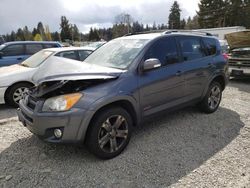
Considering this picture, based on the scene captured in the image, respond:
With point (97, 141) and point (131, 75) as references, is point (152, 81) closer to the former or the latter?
point (131, 75)

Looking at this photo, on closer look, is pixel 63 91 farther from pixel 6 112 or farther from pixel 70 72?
pixel 6 112

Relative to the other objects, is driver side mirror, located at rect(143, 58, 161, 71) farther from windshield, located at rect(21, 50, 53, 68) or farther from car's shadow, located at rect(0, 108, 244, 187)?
windshield, located at rect(21, 50, 53, 68)

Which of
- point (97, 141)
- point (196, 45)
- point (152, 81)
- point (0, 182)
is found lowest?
point (0, 182)

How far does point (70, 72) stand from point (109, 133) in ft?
3.28

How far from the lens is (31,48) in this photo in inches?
334

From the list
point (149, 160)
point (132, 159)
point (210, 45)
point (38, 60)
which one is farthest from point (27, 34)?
point (149, 160)

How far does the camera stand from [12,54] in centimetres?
828

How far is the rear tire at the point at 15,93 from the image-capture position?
18.1ft

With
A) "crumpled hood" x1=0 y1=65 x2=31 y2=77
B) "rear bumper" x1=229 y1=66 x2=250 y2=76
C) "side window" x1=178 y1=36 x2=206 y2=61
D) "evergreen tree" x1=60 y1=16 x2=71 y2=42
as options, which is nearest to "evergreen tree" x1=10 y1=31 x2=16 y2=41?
"evergreen tree" x1=60 y1=16 x2=71 y2=42

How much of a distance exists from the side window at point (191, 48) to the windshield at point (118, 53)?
0.87m

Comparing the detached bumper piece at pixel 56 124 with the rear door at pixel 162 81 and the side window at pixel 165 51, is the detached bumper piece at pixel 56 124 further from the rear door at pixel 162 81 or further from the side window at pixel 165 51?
the side window at pixel 165 51

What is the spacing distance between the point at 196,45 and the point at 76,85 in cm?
279

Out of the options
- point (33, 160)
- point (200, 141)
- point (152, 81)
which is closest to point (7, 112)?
point (33, 160)

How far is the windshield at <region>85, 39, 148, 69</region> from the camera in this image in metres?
3.69
